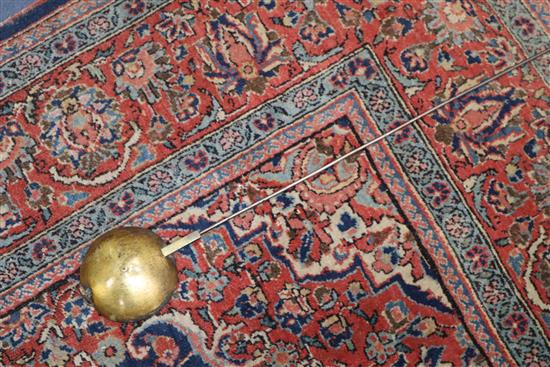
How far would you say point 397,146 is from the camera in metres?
1.48

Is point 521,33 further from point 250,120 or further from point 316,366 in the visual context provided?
point 316,366

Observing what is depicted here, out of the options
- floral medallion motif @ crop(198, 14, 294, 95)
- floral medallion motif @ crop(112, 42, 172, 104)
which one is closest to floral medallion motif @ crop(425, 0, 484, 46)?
floral medallion motif @ crop(198, 14, 294, 95)

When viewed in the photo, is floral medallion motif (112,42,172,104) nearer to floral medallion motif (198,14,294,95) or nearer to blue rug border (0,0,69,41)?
floral medallion motif (198,14,294,95)

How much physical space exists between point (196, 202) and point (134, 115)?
311 millimetres

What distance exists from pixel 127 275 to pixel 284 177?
596 millimetres

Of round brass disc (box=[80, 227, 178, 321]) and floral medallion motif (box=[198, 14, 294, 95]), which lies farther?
floral medallion motif (box=[198, 14, 294, 95])

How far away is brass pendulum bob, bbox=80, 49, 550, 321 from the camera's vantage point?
1006 millimetres

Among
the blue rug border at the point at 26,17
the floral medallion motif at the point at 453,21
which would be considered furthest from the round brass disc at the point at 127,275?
the floral medallion motif at the point at 453,21

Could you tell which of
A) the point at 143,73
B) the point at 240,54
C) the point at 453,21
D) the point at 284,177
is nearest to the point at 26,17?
the point at 143,73

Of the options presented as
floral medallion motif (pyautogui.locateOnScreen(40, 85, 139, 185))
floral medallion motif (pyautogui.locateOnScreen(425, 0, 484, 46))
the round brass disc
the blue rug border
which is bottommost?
the round brass disc

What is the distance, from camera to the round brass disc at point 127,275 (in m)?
1.01

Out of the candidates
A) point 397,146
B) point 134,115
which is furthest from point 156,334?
point 397,146

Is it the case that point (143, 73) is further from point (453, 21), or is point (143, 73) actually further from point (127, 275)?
point (453, 21)

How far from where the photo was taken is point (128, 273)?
100 centimetres
